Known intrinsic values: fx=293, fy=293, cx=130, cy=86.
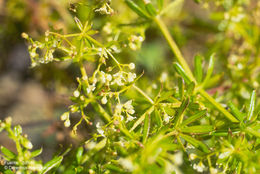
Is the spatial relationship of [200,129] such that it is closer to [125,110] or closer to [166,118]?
[166,118]

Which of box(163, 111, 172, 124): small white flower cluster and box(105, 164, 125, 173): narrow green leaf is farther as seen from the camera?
box(163, 111, 172, 124): small white flower cluster

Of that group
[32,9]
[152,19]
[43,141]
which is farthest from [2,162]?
[32,9]

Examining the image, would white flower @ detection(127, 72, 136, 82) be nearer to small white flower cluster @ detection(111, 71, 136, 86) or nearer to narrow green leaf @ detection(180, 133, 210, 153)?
small white flower cluster @ detection(111, 71, 136, 86)

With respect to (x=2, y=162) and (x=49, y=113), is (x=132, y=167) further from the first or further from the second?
(x=49, y=113)

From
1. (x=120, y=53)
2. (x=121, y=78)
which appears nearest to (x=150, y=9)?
(x=121, y=78)

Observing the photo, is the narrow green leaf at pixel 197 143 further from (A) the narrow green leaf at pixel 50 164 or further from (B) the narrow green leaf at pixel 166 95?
(A) the narrow green leaf at pixel 50 164

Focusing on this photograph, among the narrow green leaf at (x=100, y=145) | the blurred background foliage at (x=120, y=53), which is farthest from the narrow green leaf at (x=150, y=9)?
the narrow green leaf at (x=100, y=145)

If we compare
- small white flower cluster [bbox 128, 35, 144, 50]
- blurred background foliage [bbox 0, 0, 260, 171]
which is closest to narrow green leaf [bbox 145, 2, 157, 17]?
blurred background foliage [bbox 0, 0, 260, 171]

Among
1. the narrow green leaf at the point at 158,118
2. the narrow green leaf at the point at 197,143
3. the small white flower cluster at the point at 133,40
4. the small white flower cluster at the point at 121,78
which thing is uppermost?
the small white flower cluster at the point at 133,40

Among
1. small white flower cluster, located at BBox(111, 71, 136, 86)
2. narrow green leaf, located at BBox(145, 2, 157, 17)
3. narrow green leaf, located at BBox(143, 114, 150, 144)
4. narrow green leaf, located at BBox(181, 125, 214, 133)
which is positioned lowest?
narrow green leaf, located at BBox(181, 125, 214, 133)
